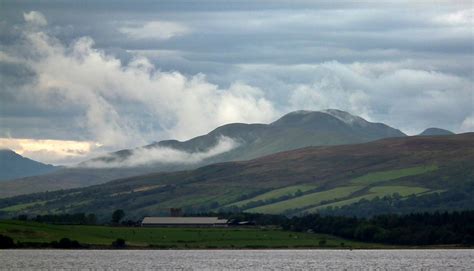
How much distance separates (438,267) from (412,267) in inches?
161

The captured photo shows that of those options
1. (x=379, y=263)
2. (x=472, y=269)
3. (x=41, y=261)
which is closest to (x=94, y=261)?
(x=41, y=261)

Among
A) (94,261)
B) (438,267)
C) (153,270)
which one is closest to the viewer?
(153,270)

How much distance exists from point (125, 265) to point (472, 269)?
53.5m

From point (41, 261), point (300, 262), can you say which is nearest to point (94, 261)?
point (41, 261)

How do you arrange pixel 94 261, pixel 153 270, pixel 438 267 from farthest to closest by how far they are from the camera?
1. pixel 94 261
2. pixel 438 267
3. pixel 153 270

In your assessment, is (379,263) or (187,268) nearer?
(187,268)

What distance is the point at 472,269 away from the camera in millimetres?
174500

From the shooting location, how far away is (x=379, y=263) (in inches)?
7766

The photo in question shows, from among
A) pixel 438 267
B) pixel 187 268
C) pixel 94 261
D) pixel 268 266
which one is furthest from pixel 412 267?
pixel 94 261

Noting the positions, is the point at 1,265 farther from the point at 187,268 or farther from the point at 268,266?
the point at 268,266

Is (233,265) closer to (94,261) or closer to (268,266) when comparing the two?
(268,266)

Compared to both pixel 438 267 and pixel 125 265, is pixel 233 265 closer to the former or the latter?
pixel 125 265

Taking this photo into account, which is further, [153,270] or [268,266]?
[268,266]

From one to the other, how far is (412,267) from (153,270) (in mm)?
41496
